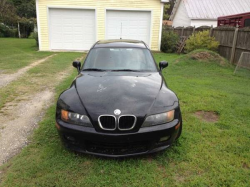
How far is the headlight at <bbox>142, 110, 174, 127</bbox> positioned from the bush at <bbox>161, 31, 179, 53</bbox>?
13329 millimetres

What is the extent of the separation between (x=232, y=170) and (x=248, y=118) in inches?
75.6

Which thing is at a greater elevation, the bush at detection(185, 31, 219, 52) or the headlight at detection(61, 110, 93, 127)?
the bush at detection(185, 31, 219, 52)

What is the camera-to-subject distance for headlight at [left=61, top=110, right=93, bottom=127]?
2717mm

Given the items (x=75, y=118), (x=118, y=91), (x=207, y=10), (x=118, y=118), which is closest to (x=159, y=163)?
(x=118, y=118)

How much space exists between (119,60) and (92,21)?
11737 millimetres

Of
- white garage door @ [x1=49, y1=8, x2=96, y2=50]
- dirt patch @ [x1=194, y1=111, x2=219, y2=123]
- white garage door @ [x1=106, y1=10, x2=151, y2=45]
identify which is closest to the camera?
dirt patch @ [x1=194, y1=111, x2=219, y2=123]

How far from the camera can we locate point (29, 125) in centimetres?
403

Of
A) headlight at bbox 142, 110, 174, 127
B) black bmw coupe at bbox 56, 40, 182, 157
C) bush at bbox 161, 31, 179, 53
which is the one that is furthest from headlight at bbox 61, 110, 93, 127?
bush at bbox 161, 31, 179, 53

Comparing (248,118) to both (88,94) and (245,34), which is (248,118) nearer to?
(88,94)

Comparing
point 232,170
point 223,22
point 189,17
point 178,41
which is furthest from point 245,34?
point 189,17

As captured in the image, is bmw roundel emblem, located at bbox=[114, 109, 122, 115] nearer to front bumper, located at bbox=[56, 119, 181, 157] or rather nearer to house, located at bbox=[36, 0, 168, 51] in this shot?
front bumper, located at bbox=[56, 119, 181, 157]

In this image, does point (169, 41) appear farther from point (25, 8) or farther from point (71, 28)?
point (25, 8)

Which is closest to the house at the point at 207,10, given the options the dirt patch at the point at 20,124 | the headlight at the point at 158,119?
the dirt patch at the point at 20,124

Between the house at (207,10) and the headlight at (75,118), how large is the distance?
22.9m
